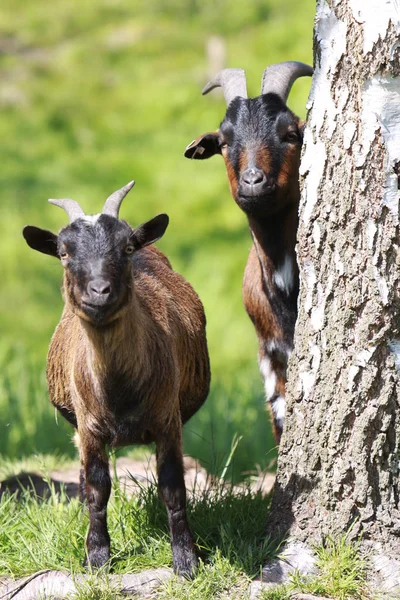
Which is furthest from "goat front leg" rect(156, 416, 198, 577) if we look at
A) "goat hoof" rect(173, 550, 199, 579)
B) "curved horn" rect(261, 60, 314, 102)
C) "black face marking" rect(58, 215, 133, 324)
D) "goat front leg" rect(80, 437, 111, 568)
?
"curved horn" rect(261, 60, 314, 102)

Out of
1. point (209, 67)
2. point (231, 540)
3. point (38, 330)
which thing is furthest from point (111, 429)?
point (209, 67)

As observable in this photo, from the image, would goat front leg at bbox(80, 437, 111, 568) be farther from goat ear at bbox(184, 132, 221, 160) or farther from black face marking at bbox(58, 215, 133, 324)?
goat ear at bbox(184, 132, 221, 160)

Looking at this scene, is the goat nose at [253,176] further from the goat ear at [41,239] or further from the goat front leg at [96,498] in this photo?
the goat front leg at [96,498]

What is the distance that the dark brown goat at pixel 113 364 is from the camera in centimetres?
480

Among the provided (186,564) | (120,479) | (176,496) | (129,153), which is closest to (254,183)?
(176,496)

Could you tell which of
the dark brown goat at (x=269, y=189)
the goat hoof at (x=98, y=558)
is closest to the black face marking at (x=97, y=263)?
the dark brown goat at (x=269, y=189)

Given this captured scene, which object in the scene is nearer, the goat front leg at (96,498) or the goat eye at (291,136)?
the goat front leg at (96,498)

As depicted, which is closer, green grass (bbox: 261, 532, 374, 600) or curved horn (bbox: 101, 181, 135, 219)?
green grass (bbox: 261, 532, 374, 600)

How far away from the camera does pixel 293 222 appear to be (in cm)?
600

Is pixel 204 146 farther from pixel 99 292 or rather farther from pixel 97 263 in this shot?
pixel 99 292

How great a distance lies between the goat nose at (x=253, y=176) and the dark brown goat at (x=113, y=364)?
0.70 meters

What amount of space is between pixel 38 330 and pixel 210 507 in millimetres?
7330

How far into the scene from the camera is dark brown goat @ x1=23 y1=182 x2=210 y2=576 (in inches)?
189

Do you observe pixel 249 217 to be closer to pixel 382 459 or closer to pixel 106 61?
pixel 382 459
